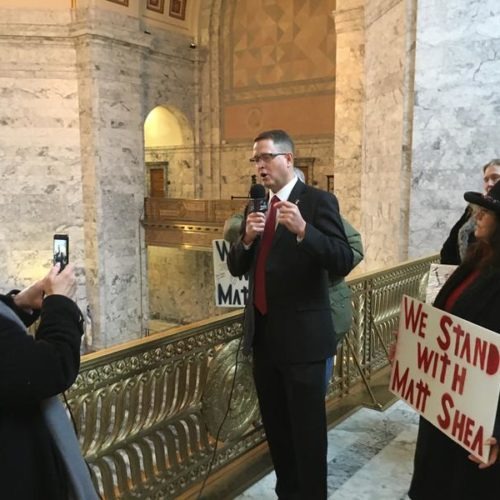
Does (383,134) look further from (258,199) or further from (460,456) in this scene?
(460,456)

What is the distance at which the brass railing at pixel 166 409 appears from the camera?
2.48 meters

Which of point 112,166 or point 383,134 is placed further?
point 112,166

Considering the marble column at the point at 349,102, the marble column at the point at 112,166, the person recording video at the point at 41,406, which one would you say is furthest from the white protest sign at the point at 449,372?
the marble column at the point at 112,166

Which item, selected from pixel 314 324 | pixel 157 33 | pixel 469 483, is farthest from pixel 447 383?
pixel 157 33

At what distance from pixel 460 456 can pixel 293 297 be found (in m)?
0.94

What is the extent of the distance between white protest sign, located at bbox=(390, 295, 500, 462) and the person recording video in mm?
1323

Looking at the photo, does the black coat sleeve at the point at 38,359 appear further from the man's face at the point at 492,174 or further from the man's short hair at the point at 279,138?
the man's face at the point at 492,174

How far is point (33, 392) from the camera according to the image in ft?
4.64

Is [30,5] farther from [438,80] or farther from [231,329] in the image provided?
[231,329]

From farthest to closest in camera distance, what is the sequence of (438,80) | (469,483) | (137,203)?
(137,203) → (438,80) → (469,483)

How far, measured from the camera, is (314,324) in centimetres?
251

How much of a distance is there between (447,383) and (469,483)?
0.37 m

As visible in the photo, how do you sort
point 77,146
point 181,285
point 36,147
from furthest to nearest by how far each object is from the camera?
1. point 181,285
2. point 77,146
3. point 36,147

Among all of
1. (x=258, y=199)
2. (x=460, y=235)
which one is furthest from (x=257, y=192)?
(x=460, y=235)
